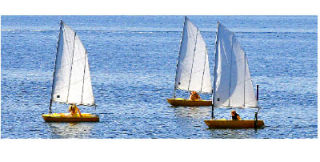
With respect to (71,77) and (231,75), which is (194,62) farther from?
(71,77)

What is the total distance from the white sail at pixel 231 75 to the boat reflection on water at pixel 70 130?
43.2 feet

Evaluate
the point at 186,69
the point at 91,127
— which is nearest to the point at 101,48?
the point at 186,69

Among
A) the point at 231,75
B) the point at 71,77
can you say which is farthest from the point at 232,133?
the point at 71,77

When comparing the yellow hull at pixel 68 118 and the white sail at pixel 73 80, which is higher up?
the white sail at pixel 73 80

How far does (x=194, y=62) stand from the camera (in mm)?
90875

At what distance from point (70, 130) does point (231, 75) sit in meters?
16.9

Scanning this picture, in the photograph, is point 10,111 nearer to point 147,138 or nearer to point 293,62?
point 147,138

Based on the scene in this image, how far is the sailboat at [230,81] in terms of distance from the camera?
72375mm

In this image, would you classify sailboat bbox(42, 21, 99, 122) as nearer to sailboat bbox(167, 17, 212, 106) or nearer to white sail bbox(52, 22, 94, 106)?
white sail bbox(52, 22, 94, 106)

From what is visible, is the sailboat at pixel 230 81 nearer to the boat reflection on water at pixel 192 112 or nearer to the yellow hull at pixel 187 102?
the boat reflection on water at pixel 192 112

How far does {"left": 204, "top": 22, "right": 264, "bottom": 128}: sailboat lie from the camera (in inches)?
2849

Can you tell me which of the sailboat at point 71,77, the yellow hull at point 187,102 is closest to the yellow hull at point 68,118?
the sailboat at point 71,77

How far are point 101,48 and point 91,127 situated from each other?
12260cm

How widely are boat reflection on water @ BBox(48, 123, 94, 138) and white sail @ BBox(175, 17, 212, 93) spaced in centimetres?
1937
